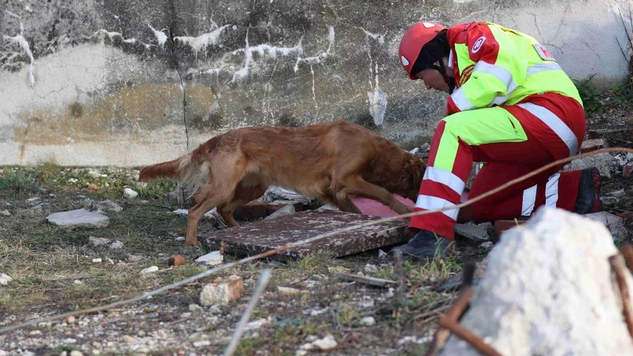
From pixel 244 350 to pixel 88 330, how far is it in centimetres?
86

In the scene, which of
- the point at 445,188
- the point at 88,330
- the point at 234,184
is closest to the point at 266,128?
the point at 234,184

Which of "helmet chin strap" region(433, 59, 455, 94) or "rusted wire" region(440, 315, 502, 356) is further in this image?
"helmet chin strap" region(433, 59, 455, 94)

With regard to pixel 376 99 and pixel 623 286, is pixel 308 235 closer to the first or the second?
pixel 376 99

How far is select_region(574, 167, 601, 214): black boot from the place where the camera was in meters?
4.81

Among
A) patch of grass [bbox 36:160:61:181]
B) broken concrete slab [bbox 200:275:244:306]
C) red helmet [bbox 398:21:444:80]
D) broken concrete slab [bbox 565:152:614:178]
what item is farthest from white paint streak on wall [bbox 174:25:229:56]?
broken concrete slab [bbox 200:275:244:306]

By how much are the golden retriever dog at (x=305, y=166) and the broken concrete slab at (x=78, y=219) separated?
43 cm

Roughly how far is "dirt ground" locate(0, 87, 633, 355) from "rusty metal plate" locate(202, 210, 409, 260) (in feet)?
0.29

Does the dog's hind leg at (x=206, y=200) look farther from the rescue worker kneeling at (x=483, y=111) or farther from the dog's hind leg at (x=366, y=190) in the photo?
the rescue worker kneeling at (x=483, y=111)

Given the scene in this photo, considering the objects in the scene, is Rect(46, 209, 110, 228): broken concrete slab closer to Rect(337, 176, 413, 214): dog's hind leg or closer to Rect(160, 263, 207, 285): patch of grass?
Rect(160, 263, 207, 285): patch of grass

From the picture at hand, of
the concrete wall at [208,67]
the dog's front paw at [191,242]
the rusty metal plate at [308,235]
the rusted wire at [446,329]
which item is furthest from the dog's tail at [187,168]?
the rusted wire at [446,329]

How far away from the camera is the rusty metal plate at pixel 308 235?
4.34 m

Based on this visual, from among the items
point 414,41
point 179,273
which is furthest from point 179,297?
point 414,41

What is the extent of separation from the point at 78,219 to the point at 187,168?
34.1 inches

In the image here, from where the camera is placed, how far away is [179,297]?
12.1ft
